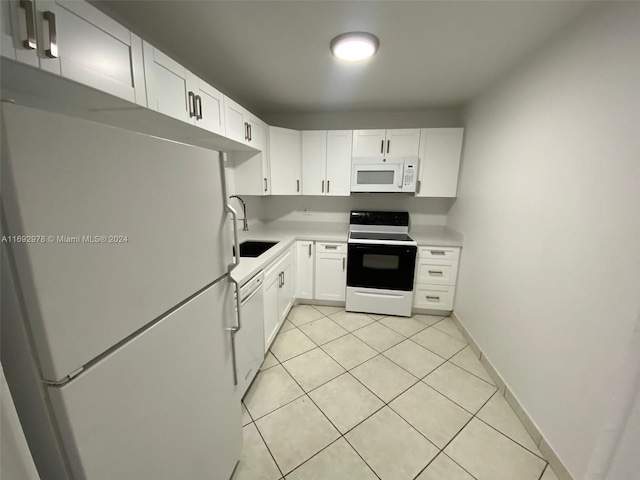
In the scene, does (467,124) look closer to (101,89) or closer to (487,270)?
(487,270)

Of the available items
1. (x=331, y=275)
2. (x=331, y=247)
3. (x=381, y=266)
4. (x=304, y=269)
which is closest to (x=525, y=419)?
(x=381, y=266)

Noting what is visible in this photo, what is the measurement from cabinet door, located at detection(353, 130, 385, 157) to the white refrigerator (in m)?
2.24

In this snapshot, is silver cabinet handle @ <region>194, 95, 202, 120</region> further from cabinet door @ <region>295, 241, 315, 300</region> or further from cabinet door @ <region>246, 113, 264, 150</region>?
cabinet door @ <region>295, 241, 315, 300</region>

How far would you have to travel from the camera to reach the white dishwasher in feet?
4.71

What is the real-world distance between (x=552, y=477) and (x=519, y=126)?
82.5 inches

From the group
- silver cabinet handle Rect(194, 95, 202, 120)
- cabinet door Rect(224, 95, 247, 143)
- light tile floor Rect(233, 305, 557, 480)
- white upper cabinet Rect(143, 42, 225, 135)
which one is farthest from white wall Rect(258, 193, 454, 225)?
silver cabinet handle Rect(194, 95, 202, 120)

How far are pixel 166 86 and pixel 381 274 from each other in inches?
95.3

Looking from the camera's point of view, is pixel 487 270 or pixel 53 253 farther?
pixel 487 270

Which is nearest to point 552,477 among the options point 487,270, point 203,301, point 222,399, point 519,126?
point 487,270

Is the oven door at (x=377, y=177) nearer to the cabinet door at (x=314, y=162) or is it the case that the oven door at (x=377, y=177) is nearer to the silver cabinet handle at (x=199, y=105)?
the cabinet door at (x=314, y=162)

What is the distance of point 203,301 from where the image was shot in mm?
921

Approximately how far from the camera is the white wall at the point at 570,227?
1.03 m

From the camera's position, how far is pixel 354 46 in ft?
5.19

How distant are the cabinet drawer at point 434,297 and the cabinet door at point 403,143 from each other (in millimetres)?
1536
